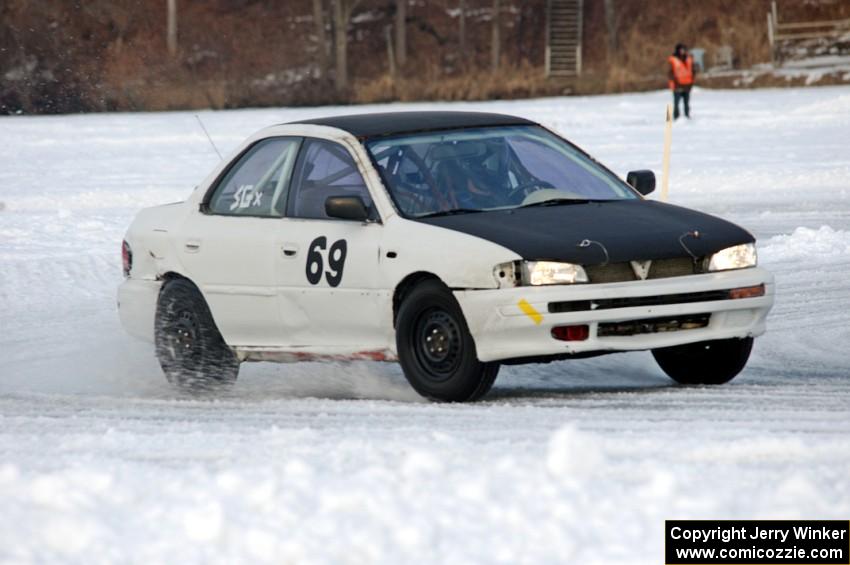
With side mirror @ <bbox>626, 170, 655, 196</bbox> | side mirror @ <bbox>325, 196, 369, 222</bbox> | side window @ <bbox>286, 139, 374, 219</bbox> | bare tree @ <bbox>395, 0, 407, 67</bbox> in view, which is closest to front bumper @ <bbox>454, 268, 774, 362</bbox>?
side mirror @ <bbox>325, 196, 369, 222</bbox>

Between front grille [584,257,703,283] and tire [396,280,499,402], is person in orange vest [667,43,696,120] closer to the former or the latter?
front grille [584,257,703,283]

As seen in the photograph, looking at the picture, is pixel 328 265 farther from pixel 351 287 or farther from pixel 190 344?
pixel 190 344

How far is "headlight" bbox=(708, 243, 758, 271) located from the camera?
8.29m

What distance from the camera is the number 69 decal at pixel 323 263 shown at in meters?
8.70

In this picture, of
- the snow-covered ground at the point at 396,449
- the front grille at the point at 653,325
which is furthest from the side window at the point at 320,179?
the front grille at the point at 653,325

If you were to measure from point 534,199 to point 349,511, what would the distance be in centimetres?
364

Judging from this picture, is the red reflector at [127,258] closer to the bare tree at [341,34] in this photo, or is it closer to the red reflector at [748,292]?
the red reflector at [748,292]

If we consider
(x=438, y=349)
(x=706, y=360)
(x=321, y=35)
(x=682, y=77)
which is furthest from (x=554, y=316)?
(x=321, y=35)

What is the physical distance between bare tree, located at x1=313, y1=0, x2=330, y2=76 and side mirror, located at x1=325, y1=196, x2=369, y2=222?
4976 centimetres

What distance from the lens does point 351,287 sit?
862 cm

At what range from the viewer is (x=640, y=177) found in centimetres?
941

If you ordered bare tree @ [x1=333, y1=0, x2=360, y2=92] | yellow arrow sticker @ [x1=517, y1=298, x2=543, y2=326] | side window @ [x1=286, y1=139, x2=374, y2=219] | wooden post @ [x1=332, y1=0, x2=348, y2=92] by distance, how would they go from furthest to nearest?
bare tree @ [x1=333, y1=0, x2=360, y2=92], wooden post @ [x1=332, y1=0, x2=348, y2=92], side window @ [x1=286, y1=139, x2=374, y2=219], yellow arrow sticker @ [x1=517, y1=298, x2=543, y2=326]

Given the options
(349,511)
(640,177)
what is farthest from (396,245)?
(349,511)

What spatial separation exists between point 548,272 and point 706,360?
1.45 m
